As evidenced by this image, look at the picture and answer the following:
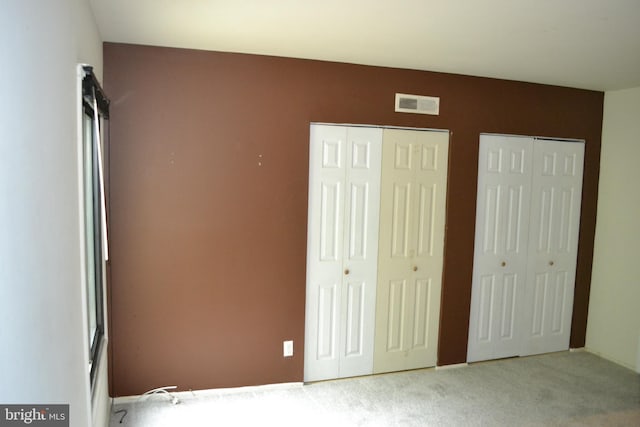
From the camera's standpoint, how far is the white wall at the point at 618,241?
4.07 metres

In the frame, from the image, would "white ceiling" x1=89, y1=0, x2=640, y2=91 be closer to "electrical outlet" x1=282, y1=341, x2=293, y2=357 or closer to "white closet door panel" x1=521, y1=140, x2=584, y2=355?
"white closet door panel" x1=521, y1=140, x2=584, y2=355

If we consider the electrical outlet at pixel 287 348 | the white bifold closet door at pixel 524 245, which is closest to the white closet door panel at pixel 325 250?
the electrical outlet at pixel 287 348

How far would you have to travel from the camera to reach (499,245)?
408cm

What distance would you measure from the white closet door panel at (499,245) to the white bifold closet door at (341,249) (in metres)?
1.03

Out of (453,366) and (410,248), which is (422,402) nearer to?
(453,366)

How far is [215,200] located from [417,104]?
71.7 inches

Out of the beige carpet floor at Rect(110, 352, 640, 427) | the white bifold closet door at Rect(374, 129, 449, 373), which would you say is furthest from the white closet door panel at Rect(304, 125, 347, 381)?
the white bifold closet door at Rect(374, 129, 449, 373)

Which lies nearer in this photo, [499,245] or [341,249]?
[341,249]

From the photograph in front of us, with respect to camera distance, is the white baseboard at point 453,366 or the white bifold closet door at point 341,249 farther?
the white baseboard at point 453,366

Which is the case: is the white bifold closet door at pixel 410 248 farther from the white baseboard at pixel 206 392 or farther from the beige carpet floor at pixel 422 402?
the white baseboard at pixel 206 392

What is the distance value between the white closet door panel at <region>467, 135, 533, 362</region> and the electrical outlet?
66.3 inches

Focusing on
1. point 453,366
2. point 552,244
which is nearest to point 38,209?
point 453,366

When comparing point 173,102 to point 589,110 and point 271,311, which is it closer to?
point 271,311

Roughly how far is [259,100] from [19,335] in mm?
2431
